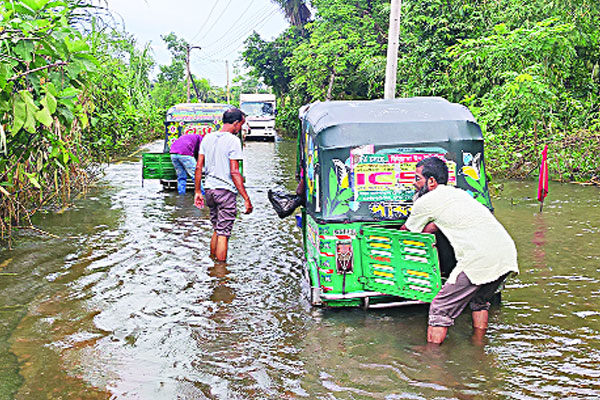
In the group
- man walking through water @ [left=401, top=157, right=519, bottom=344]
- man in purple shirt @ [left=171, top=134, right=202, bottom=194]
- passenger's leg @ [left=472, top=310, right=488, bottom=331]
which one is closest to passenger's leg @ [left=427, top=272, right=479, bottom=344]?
man walking through water @ [left=401, top=157, right=519, bottom=344]

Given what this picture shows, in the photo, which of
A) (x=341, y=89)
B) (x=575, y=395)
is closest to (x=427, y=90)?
(x=341, y=89)

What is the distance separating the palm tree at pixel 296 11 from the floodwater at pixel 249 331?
35.8 metres

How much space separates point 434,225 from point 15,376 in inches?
141

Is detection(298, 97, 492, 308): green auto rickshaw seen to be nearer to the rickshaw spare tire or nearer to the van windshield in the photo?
the rickshaw spare tire

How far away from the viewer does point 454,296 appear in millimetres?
5434

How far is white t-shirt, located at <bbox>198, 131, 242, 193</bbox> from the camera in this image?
818 centimetres

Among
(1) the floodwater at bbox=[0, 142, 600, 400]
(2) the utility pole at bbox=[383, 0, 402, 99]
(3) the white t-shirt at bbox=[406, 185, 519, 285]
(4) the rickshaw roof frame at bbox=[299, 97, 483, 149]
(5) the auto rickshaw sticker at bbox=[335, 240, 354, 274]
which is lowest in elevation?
(1) the floodwater at bbox=[0, 142, 600, 400]

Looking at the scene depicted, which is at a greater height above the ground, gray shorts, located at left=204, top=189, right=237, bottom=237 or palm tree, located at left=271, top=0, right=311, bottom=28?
palm tree, located at left=271, top=0, right=311, bottom=28

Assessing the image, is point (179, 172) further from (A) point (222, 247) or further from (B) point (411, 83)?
(B) point (411, 83)

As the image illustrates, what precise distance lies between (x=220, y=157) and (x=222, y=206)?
62cm

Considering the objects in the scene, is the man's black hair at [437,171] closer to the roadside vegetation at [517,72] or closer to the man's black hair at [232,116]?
the man's black hair at [232,116]

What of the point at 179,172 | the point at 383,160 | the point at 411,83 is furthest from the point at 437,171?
the point at 411,83

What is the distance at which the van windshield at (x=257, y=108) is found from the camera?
121ft

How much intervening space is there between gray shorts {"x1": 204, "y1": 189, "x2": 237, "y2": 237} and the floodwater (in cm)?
54
